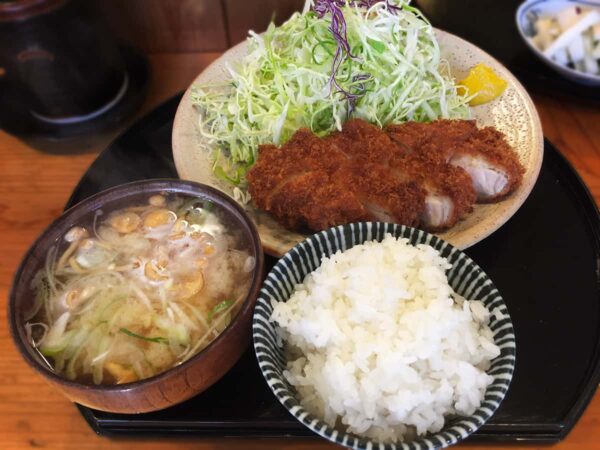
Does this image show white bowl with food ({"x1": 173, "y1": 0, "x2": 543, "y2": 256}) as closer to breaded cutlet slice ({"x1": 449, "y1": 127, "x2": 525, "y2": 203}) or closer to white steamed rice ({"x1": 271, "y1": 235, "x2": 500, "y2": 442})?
breaded cutlet slice ({"x1": 449, "y1": 127, "x2": 525, "y2": 203})

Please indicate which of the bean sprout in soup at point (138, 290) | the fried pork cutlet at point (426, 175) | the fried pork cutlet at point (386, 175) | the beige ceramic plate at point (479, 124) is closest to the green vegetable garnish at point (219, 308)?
the bean sprout in soup at point (138, 290)

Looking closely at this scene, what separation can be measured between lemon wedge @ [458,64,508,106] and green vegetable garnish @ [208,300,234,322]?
1.37 meters

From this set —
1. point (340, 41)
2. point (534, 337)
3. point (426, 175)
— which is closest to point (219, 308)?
point (426, 175)

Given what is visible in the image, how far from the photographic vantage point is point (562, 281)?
1.70 metres

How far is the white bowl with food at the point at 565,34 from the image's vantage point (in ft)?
7.90

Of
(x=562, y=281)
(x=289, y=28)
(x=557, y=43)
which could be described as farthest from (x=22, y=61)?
(x=557, y=43)

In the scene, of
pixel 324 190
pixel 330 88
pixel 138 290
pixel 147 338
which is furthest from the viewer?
pixel 330 88

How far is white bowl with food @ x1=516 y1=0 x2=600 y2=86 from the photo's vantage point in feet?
A: 7.90

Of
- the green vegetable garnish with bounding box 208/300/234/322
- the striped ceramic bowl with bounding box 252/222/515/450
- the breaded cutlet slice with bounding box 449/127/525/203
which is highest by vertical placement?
the breaded cutlet slice with bounding box 449/127/525/203

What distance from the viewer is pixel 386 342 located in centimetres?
129

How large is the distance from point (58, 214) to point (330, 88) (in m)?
1.20

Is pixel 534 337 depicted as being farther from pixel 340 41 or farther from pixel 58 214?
pixel 58 214

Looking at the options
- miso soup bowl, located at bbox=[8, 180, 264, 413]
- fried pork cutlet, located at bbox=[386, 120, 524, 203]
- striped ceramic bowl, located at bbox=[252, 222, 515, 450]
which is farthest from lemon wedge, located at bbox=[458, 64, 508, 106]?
miso soup bowl, located at bbox=[8, 180, 264, 413]

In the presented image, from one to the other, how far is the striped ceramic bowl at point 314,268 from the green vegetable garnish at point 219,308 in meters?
0.12
